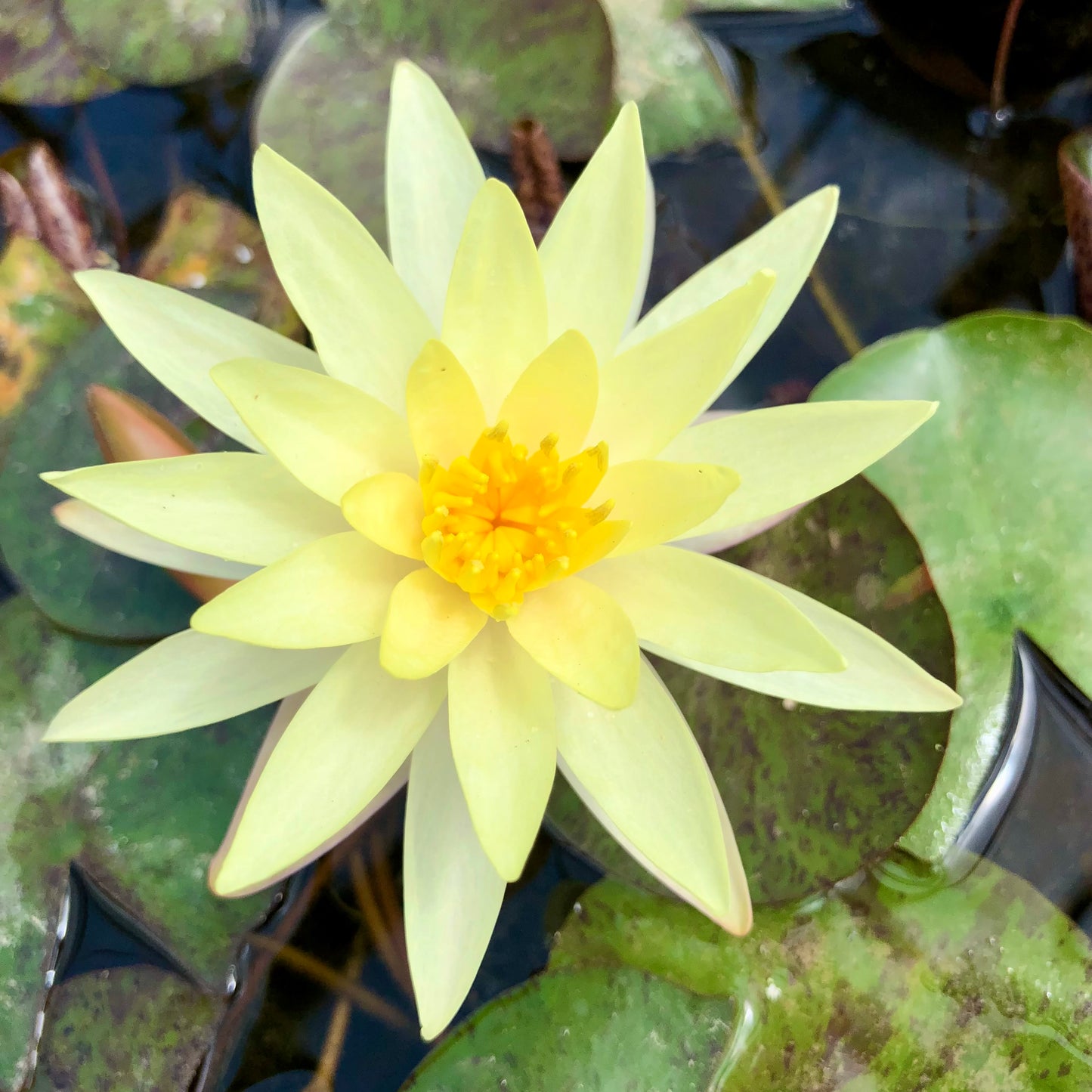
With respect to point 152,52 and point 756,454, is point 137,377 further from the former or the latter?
point 756,454

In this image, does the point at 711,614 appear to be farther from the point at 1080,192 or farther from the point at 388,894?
the point at 1080,192

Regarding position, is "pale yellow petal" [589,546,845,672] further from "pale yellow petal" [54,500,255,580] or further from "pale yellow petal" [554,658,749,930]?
"pale yellow petal" [54,500,255,580]

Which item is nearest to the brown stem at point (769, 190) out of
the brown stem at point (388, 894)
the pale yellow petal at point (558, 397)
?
the pale yellow petal at point (558, 397)

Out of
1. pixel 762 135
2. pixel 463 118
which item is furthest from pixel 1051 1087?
pixel 463 118

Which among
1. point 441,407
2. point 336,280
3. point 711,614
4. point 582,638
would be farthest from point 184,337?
point 711,614

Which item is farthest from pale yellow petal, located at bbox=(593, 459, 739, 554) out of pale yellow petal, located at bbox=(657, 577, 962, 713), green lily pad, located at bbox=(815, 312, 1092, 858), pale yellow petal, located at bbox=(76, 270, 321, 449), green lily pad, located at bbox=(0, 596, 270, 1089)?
green lily pad, located at bbox=(0, 596, 270, 1089)
